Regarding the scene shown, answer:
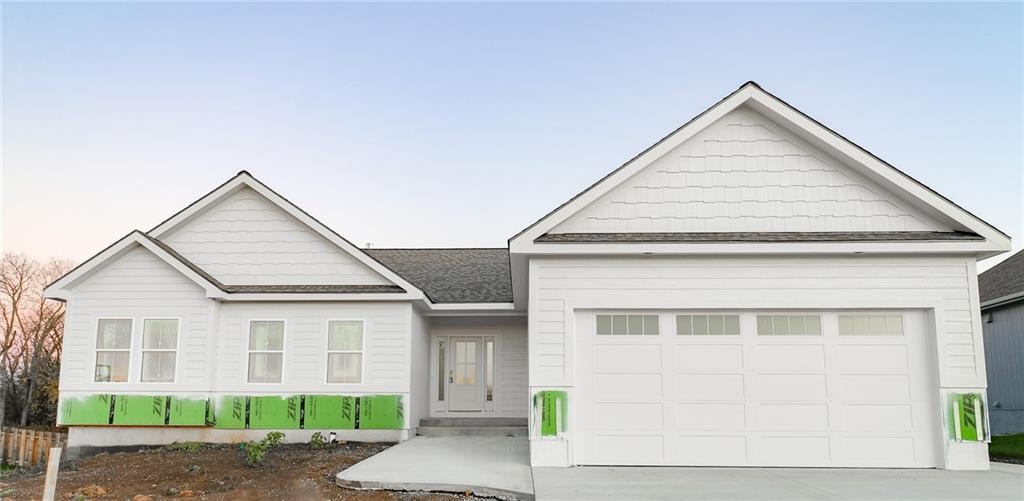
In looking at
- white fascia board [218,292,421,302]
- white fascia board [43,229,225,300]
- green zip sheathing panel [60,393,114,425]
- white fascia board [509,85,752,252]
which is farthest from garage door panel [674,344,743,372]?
green zip sheathing panel [60,393,114,425]

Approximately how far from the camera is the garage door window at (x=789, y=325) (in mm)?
10930

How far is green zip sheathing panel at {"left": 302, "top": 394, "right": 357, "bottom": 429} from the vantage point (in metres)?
15.1

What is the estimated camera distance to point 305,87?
1781cm

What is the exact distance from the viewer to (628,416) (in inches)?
425

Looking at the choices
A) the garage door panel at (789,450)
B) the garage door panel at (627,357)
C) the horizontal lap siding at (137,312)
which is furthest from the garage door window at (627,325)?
the horizontal lap siding at (137,312)

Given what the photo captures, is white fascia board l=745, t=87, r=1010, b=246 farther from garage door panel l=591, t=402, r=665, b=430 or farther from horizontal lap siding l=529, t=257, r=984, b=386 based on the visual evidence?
garage door panel l=591, t=402, r=665, b=430

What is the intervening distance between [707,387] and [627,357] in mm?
1231

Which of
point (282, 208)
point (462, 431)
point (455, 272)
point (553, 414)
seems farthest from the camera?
point (455, 272)

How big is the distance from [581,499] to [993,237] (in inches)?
288

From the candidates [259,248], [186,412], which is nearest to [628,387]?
[259,248]

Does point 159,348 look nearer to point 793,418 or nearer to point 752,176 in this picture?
point 752,176

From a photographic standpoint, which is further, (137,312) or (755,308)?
(137,312)

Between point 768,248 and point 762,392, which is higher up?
point 768,248

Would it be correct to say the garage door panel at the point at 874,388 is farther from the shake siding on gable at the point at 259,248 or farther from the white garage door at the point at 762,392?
the shake siding on gable at the point at 259,248
